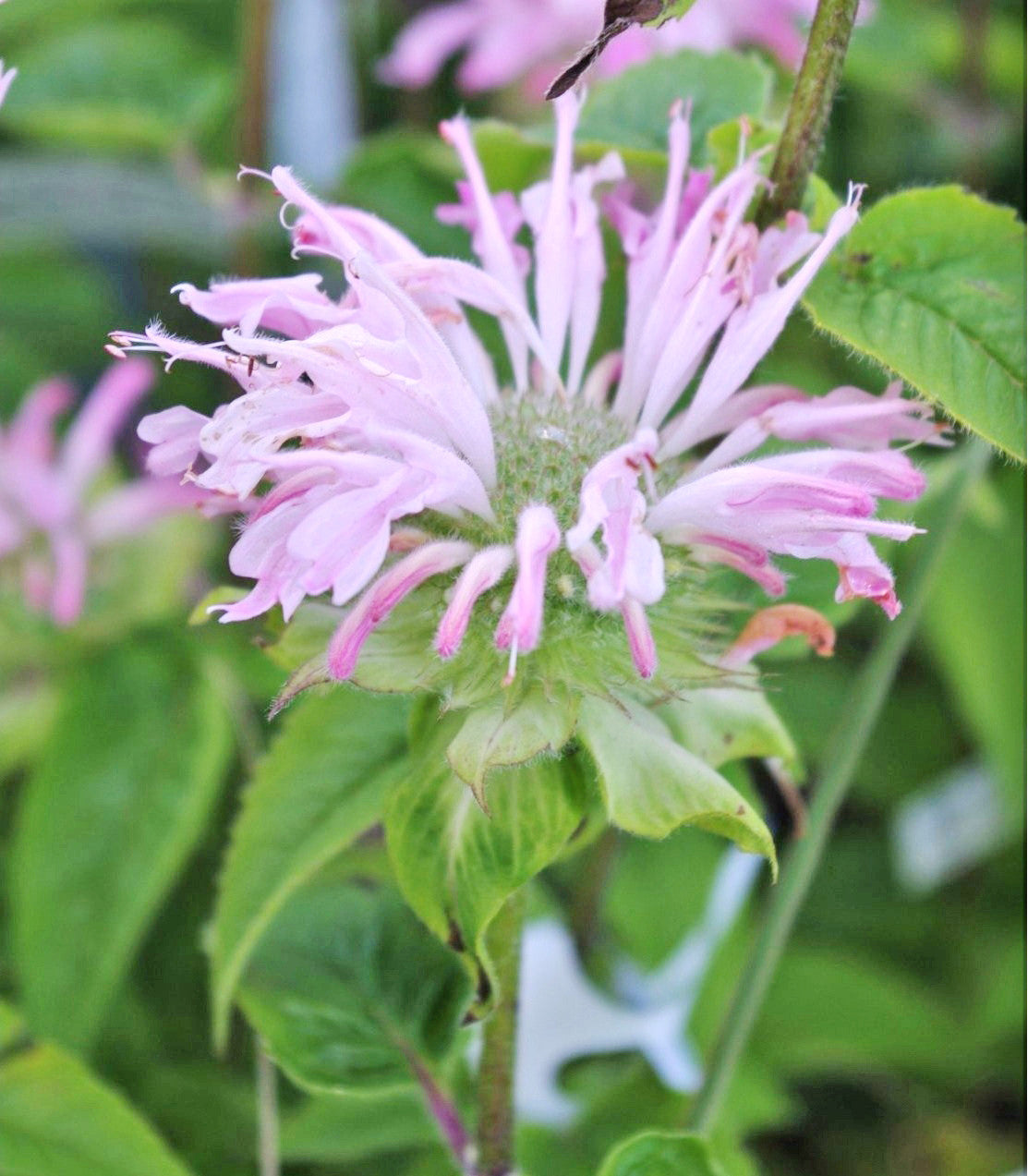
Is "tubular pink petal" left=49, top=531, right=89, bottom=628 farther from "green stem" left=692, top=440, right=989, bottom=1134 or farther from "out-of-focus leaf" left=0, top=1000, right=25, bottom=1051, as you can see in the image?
"green stem" left=692, top=440, right=989, bottom=1134

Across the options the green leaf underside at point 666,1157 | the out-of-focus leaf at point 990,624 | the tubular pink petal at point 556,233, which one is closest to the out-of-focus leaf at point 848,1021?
the out-of-focus leaf at point 990,624

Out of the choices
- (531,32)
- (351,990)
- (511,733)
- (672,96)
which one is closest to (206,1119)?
(351,990)

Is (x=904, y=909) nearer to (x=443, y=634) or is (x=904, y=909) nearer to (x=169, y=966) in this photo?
(x=169, y=966)

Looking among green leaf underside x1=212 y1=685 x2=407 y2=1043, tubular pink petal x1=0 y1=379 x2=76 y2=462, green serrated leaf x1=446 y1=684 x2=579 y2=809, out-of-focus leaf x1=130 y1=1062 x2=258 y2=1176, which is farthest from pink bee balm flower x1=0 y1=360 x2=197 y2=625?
green serrated leaf x1=446 y1=684 x2=579 y2=809

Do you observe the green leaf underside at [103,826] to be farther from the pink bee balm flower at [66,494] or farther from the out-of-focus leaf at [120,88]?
the out-of-focus leaf at [120,88]

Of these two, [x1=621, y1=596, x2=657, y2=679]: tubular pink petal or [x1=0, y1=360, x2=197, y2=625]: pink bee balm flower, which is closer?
→ [x1=621, y1=596, x2=657, y2=679]: tubular pink petal

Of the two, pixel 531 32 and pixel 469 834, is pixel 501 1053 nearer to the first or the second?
pixel 469 834
